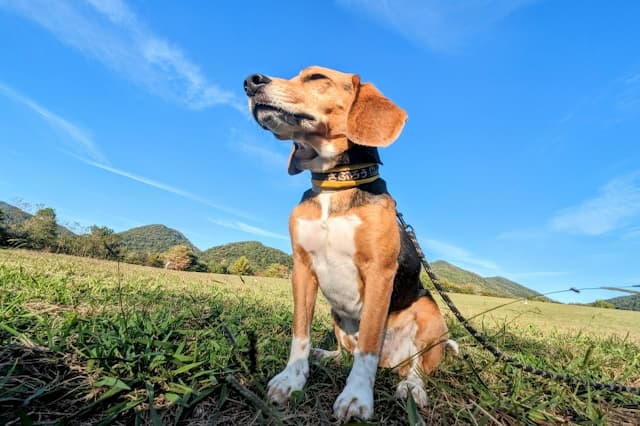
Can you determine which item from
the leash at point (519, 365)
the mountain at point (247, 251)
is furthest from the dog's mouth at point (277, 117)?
the mountain at point (247, 251)

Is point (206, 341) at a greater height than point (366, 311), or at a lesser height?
lesser

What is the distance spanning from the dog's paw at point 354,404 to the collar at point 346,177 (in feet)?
4.56

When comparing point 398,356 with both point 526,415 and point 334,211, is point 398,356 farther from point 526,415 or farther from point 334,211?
point 334,211

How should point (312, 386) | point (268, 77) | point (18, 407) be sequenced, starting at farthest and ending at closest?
1. point (268, 77)
2. point (312, 386)
3. point (18, 407)

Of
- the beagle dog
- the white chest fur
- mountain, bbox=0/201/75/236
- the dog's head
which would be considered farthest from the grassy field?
mountain, bbox=0/201/75/236

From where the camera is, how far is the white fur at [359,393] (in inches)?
86.1

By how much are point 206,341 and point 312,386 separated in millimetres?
929

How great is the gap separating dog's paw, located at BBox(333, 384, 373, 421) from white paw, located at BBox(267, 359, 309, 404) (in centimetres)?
29

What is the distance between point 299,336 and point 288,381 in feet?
1.11

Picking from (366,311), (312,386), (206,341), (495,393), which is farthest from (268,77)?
(495,393)

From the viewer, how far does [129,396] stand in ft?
6.95

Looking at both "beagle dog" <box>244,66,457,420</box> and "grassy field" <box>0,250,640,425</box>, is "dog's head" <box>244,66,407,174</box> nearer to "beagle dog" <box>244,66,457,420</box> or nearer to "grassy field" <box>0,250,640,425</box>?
"beagle dog" <box>244,66,457,420</box>

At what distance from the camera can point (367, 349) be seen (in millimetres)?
2463

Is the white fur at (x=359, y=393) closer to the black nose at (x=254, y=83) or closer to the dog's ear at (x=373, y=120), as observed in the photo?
the dog's ear at (x=373, y=120)
